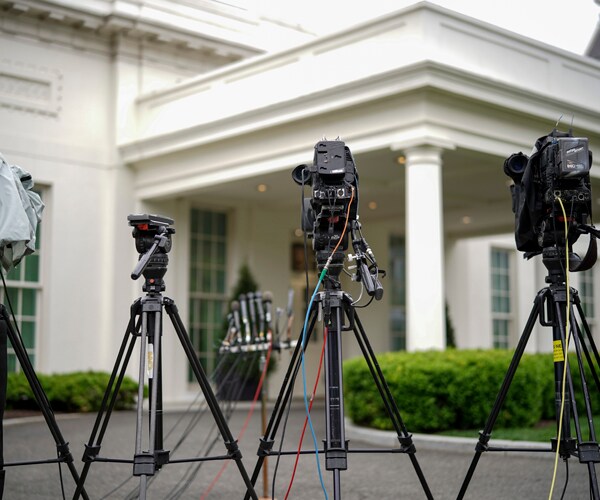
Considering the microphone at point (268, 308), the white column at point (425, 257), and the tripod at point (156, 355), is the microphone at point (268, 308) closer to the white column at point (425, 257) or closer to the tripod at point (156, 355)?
the tripod at point (156, 355)

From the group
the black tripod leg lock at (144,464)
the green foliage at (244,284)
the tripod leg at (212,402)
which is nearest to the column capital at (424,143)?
the green foliage at (244,284)

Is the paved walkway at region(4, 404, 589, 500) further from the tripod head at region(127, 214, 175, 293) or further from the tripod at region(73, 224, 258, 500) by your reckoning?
the tripod head at region(127, 214, 175, 293)

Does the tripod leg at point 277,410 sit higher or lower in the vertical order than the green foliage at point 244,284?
lower

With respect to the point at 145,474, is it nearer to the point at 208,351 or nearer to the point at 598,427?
the point at 598,427

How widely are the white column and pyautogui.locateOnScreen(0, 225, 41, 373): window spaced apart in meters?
6.44

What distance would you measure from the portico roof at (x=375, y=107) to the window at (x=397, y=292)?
425 centimetres

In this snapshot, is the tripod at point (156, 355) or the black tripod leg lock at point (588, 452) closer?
the black tripod leg lock at point (588, 452)

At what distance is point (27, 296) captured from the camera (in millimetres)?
14414

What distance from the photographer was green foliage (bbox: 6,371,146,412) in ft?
42.9

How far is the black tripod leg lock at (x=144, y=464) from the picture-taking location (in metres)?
4.16

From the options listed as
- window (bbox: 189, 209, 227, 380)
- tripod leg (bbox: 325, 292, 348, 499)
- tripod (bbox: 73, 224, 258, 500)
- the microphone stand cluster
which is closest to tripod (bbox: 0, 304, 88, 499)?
tripod (bbox: 73, 224, 258, 500)

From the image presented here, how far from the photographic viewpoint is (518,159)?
4.94 meters

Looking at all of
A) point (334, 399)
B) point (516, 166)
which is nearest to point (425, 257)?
point (516, 166)

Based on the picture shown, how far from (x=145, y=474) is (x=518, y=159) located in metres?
2.60
